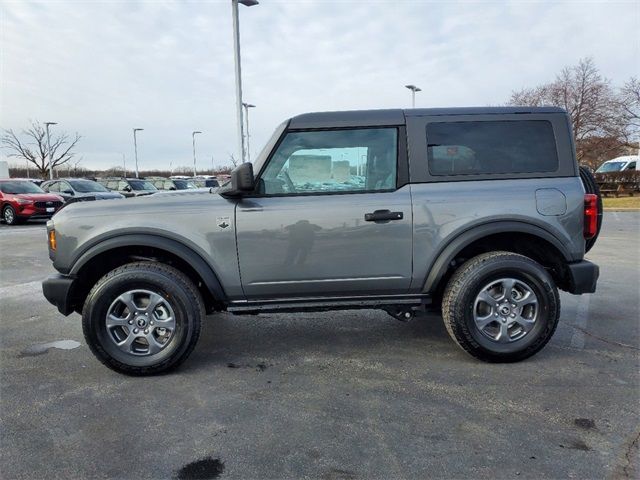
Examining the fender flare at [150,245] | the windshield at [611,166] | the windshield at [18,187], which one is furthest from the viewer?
the windshield at [611,166]

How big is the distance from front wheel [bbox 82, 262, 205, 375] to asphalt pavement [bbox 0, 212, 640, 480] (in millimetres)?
170

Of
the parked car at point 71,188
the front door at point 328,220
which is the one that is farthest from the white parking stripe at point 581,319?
the parked car at point 71,188

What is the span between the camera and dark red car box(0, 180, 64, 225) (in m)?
16.2

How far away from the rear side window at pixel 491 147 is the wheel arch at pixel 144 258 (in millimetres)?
2028

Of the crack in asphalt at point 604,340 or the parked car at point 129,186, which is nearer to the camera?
the crack in asphalt at point 604,340

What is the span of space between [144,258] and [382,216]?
6.46 ft

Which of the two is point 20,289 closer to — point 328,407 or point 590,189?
point 328,407

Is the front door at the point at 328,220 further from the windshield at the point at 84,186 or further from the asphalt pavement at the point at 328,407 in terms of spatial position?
the windshield at the point at 84,186

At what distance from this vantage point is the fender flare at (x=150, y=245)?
3.53m

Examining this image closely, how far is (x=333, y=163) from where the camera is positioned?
366 centimetres

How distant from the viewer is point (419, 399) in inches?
123

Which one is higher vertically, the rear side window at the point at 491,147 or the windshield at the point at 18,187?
the windshield at the point at 18,187

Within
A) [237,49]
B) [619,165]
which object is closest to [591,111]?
[619,165]

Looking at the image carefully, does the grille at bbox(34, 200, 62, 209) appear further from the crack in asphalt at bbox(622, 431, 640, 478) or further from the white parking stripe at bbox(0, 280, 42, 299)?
the crack in asphalt at bbox(622, 431, 640, 478)
